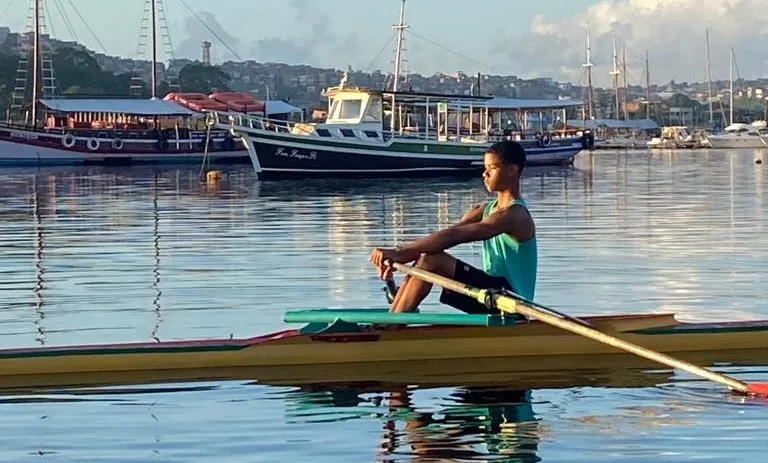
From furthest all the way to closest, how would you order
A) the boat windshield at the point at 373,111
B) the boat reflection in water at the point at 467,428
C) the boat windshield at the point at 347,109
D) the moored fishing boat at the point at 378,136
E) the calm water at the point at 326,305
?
1. the boat windshield at the point at 347,109
2. the boat windshield at the point at 373,111
3. the moored fishing boat at the point at 378,136
4. the calm water at the point at 326,305
5. the boat reflection in water at the point at 467,428

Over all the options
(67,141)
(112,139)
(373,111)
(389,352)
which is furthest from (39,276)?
(112,139)

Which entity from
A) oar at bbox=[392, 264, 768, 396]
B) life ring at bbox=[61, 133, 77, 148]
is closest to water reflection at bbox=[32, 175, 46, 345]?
oar at bbox=[392, 264, 768, 396]

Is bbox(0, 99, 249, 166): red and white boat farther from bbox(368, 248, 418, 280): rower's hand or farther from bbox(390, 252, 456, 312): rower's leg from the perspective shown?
bbox(368, 248, 418, 280): rower's hand

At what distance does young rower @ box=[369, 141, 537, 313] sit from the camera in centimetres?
979

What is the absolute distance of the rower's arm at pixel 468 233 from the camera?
9766mm

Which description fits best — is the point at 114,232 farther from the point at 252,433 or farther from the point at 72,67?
the point at 72,67

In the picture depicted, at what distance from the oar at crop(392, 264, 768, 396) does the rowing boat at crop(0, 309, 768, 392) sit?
26 centimetres

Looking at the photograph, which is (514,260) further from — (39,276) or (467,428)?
(39,276)

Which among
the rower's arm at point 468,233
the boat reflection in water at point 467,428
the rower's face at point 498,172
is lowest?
the boat reflection in water at point 467,428

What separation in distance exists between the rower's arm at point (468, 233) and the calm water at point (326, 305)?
955 millimetres

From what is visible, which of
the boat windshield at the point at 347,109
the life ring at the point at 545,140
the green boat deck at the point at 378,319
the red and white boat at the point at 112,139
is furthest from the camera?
the red and white boat at the point at 112,139

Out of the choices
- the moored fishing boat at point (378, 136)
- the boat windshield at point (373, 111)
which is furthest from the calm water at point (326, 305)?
the boat windshield at point (373, 111)

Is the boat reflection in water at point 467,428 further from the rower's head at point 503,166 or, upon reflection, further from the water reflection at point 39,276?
the water reflection at point 39,276

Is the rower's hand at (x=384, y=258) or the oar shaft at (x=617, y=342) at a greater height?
the rower's hand at (x=384, y=258)
